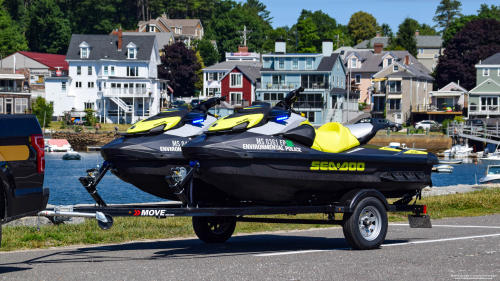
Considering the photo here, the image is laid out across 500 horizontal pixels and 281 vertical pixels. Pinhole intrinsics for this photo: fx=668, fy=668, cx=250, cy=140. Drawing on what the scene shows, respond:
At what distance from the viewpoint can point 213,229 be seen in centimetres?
1137

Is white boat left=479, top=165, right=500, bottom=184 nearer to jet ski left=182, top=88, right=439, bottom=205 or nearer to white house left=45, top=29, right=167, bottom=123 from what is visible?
jet ski left=182, top=88, right=439, bottom=205

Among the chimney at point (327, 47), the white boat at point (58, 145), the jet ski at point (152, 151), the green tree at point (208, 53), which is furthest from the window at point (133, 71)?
the jet ski at point (152, 151)

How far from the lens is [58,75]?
95.2m

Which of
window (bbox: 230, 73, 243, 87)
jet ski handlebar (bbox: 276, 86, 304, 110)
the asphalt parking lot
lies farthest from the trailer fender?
window (bbox: 230, 73, 243, 87)

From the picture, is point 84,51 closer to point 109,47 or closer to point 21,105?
point 109,47

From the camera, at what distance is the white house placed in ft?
297

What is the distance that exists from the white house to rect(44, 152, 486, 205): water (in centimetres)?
1451

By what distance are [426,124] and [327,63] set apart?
1487cm

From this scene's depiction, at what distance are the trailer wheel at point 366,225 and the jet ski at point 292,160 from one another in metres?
0.35

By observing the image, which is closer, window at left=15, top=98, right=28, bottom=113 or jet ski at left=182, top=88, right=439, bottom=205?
jet ski at left=182, top=88, right=439, bottom=205

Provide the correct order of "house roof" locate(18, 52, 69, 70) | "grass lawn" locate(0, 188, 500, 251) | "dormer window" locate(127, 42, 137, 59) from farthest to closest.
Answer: "house roof" locate(18, 52, 69, 70) < "dormer window" locate(127, 42, 137, 59) < "grass lawn" locate(0, 188, 500, 251)

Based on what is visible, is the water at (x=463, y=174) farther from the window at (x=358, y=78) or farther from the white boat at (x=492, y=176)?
the window at (x=358, y=78)

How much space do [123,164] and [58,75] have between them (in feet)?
293

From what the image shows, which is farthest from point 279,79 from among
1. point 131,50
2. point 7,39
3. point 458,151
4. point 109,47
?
point 7,39
